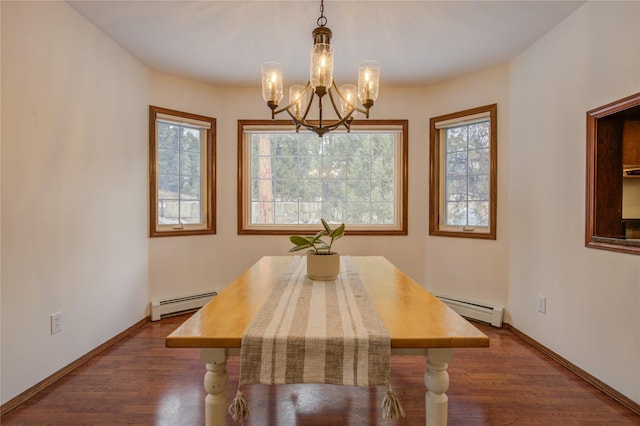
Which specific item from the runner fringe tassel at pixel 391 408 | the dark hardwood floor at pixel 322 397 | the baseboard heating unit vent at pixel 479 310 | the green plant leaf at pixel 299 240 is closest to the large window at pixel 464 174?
the baseboard heating unit vent at pixel 479 310

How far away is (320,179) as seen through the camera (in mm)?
3576

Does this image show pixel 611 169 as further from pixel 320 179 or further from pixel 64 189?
pixel 64 189

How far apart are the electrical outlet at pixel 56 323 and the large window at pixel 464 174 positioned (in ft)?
10.4

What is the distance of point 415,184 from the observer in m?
3.45

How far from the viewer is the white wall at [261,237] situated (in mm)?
3234

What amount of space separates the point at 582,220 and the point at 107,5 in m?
3.43

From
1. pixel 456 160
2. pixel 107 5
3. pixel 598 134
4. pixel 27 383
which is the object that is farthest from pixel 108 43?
pixel 598 134

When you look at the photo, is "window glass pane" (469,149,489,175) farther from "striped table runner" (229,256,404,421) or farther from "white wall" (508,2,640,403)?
"striped table runner" (229,256,404,421)

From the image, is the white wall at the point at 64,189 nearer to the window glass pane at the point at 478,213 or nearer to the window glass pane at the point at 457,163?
the window glass pane at the point at 457,163

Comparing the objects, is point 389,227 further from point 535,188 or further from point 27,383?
point 27,383

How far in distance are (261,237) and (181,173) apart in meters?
1.05

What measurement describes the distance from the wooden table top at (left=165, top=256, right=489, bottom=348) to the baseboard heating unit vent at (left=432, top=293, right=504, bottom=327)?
177 cm

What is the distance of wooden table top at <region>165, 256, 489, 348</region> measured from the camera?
0.96m

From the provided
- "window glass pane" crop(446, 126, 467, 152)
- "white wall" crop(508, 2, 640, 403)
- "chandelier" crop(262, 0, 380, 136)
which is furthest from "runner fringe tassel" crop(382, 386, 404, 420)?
"window glass pane" crop(446, 126, 467, 152)
